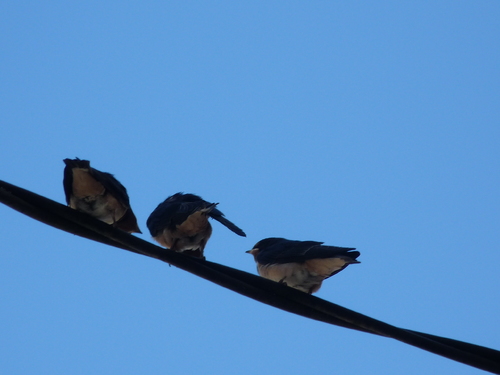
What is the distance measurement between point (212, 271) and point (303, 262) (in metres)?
2.80

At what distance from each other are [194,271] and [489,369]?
1891mm

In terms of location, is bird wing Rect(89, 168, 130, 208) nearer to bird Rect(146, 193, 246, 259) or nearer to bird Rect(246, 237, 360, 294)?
bird Rect(146, 193, 246, 259)

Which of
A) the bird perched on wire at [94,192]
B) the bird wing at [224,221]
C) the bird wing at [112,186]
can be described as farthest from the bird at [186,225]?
the bird wing at [112,186]

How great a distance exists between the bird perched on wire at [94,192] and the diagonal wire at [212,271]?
172cm

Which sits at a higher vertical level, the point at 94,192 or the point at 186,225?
the point at 186,225

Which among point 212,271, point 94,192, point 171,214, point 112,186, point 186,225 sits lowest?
point 212,271

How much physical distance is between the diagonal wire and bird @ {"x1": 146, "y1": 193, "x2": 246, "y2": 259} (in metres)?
2.17

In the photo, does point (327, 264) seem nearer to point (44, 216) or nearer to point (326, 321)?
point (326, 321)

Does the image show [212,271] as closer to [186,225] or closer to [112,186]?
[112,186]

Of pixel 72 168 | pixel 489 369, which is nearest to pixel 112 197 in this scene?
pixel 72 168

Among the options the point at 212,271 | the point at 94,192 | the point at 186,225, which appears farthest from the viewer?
the point at 186,225

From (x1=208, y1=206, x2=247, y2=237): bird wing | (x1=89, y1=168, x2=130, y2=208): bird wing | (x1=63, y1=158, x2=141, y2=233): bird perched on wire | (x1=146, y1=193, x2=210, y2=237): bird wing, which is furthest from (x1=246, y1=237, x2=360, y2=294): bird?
(x1=89, y1=168, x2=130, y2=208): bird wing

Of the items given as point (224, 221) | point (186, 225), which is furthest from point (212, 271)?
point (224, 221)

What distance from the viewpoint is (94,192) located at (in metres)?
6.28
